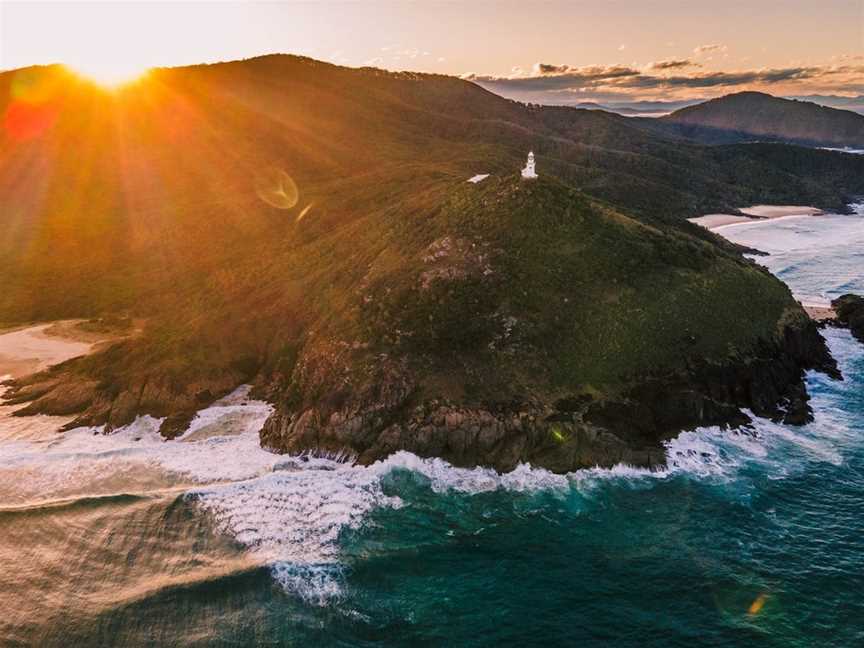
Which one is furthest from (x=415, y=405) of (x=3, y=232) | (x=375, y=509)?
(x=3, y=232)

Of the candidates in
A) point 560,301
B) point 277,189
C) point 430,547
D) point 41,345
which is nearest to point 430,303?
point 560,301

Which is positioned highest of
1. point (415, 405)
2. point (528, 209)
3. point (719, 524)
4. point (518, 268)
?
point (528, 209)

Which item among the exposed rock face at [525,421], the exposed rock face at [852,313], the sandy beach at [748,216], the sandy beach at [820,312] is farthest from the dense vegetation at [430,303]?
the sandy beach at [748,216]

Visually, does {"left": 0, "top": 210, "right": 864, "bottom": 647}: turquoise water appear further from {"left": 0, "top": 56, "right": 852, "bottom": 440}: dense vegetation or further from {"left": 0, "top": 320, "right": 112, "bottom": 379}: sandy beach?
{"left": 0, "top": 320, "right": 112, "bottom": 379}: sandy beach

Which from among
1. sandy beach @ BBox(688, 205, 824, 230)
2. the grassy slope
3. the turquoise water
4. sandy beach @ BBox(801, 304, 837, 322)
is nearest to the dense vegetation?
the grassy slope

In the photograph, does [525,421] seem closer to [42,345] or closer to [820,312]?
[820,312]

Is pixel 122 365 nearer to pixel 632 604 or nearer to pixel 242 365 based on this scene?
pixel 242 365
